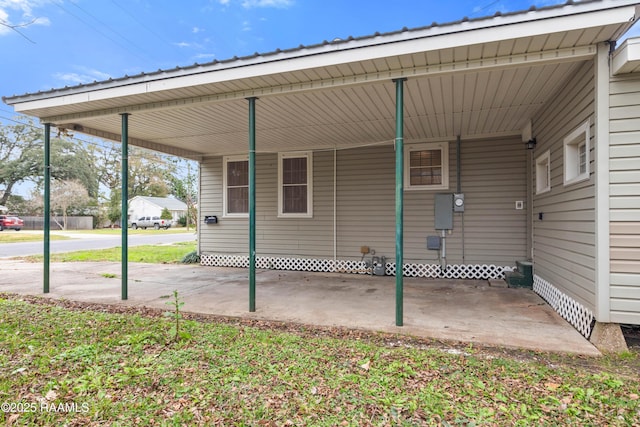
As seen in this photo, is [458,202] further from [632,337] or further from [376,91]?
[632,337]

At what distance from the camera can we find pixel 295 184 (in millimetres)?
8297

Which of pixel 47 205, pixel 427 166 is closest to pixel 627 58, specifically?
pixel 427 166

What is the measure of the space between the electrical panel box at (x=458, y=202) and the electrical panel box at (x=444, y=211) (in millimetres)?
74

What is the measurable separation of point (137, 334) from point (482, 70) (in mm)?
4553

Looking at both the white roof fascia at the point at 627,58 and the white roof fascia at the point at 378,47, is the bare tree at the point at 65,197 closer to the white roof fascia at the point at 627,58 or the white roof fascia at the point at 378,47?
the white roof fascia at the point at 378,47

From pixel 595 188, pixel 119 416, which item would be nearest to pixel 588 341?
pixel 595 188

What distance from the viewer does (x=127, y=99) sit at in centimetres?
507

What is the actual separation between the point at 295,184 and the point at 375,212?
6.60 ft

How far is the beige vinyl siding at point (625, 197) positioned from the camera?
10.8 ft

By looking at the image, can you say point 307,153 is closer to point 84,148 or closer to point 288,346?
point 288,346

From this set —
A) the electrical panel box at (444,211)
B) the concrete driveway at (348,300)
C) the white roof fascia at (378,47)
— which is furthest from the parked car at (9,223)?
the electrical panel box at (444,211)

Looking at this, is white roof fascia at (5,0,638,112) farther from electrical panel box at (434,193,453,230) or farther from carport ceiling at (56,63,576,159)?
electrical panel box at (434,193,453,230)

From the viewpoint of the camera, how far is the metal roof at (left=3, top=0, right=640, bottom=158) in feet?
10.8

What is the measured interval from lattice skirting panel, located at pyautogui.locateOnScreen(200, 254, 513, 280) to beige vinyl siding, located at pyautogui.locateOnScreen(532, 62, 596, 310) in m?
1.15
